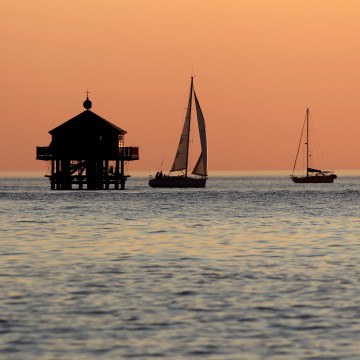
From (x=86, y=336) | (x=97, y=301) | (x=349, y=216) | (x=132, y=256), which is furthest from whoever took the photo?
(x=349, y=216)

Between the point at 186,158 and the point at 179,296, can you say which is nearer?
the point at 179,296

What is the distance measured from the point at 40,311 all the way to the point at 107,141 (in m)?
99.8

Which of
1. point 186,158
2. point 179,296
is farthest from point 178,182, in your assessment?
point 179,296

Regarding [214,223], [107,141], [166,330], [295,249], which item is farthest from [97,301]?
[107,141]

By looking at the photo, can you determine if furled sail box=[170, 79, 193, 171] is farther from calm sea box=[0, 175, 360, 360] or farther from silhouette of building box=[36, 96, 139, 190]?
calm sea box=[0, 175, 360, 360]

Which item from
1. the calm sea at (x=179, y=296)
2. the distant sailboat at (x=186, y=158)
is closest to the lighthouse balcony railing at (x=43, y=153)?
the distant sailboat at (x=186, y=158)

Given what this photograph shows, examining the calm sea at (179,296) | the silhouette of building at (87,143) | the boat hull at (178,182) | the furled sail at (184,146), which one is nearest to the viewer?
the calm sea at (179,296)

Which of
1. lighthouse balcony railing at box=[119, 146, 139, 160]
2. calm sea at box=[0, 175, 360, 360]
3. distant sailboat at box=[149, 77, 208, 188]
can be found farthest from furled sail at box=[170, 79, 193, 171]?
calm sea at box=[0, 175, 360, 360]

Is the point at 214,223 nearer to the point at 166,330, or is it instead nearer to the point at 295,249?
the point at 295,249

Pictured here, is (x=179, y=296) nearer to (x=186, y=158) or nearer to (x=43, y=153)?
(x=43, y=153)

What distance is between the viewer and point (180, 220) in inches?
2467

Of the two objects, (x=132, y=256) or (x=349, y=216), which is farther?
(x=349, y=216)

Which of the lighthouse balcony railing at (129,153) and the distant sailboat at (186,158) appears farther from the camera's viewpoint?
the distant sailboat at (186,158)

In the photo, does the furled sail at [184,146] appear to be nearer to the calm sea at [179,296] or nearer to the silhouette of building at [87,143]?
the silhouette of building at [87,143]
